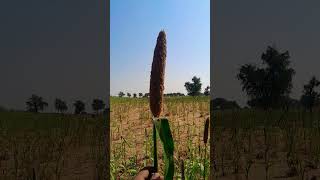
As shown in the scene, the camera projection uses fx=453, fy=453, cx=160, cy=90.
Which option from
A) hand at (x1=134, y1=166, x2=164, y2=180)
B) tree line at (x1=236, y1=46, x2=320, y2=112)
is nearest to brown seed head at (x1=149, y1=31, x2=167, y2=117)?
hand at (x1=134, y1=166, x2=164, y2=180)

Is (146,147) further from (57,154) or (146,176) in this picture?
(146,176)

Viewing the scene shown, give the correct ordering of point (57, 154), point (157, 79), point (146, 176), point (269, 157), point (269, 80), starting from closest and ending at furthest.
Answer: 1. point (146, 176)
2. point (157, 79)
3. point (269, 157)
4. point (57, 154)
5. point (269, 80)

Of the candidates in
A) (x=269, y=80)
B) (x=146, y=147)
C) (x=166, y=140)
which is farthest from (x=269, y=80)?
(x=166, y=140)

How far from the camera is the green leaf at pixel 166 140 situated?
3.99 ft

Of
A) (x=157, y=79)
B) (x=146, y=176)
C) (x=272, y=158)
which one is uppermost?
(x=157, y=79)

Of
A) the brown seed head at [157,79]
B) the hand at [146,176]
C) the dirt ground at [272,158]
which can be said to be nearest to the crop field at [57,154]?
the dirt ground at [272,158]

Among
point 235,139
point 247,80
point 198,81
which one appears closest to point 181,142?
point 235,139

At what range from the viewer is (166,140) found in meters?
1.24

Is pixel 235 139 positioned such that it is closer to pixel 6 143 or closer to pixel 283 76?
pixel 6 143

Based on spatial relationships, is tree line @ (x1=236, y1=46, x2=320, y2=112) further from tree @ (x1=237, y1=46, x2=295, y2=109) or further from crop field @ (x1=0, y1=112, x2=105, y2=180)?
crop field @ (x1=0, y1=112, x2=105, y2=180)

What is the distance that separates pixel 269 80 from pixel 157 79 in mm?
24657

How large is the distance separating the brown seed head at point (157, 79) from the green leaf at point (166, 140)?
0.06 meters

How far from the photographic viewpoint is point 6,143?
6.67 metres

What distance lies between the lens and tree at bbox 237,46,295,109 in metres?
23.9
